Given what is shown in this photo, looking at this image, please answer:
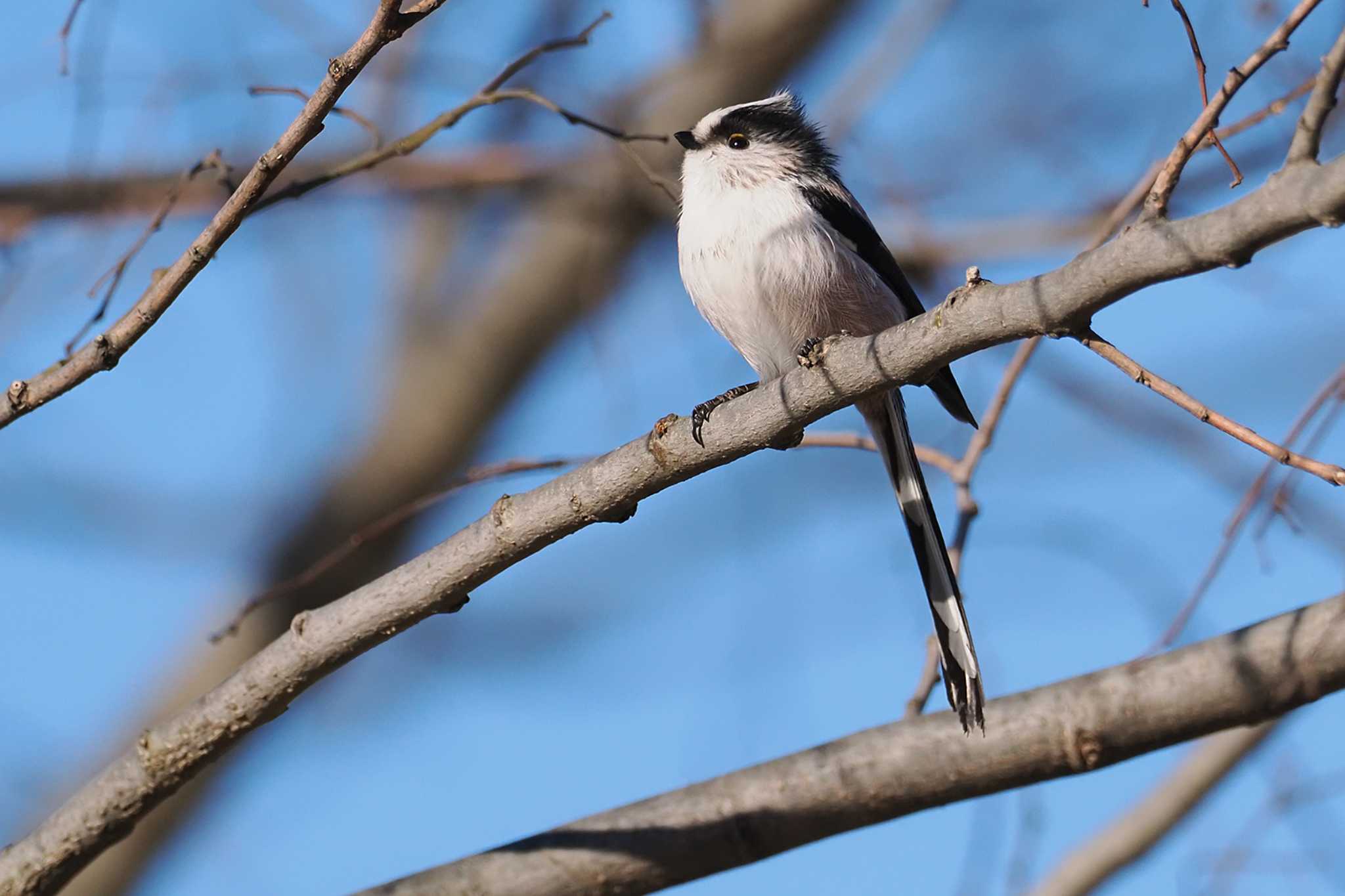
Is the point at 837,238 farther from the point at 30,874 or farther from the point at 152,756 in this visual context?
the point at 30,874

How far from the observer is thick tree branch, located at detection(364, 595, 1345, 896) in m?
2.30

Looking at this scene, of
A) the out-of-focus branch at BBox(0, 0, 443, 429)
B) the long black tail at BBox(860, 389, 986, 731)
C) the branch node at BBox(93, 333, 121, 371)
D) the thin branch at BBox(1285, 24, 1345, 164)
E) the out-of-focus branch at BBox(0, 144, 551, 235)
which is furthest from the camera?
the out-of-focus branch at BBox(0, 144, 551, 235)

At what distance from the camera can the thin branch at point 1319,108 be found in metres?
1.43

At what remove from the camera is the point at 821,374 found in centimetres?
192

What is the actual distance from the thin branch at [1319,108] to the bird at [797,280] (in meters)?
1.57

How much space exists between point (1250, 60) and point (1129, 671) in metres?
1.18

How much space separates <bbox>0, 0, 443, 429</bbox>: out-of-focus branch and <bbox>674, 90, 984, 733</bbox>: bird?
4.28 ft

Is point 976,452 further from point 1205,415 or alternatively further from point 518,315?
point 518,315

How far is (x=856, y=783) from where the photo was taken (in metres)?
2.39

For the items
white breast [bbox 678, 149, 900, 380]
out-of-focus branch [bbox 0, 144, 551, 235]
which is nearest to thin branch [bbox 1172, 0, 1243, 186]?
white breast [bbox 678, 149, 900, 380]

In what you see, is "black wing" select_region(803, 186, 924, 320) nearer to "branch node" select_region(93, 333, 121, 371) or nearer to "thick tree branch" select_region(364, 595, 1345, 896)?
"thick tree branch" select_region(364, 595, 1345, 896)

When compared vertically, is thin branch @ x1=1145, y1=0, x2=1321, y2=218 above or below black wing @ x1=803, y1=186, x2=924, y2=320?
below

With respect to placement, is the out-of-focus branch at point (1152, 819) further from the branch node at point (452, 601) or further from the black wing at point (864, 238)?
the branch node at point (452, 601)

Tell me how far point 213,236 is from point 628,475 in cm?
76
